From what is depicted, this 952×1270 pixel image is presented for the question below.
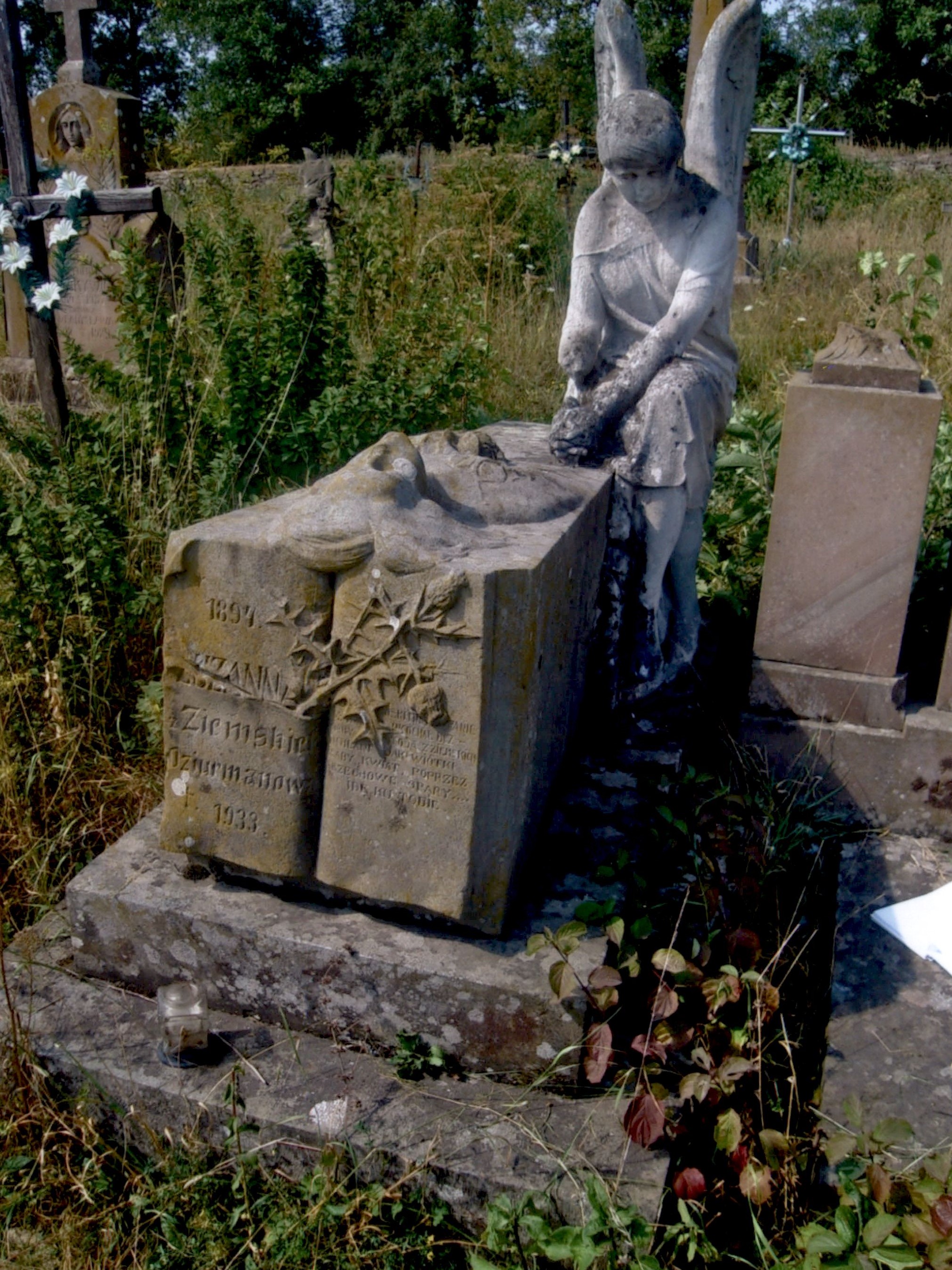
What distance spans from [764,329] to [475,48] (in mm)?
19339

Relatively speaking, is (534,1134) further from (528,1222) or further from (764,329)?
(764,329)

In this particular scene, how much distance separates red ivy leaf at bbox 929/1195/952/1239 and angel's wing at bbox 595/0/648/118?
105 inches

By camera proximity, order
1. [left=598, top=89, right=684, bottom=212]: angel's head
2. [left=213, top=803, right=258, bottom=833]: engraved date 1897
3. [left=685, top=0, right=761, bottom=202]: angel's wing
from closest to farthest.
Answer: [left=213, top=803, right=258, bottom=833]: engraved date 1897 → [left=598, top=89, right=684, bottom=212]: angel's head → [left=685, top=0, right=761, bottom=202]: angel's wing

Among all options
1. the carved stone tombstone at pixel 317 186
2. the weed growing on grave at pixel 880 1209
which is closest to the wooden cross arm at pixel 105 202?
the weed growing on grave at pixel 880 1209

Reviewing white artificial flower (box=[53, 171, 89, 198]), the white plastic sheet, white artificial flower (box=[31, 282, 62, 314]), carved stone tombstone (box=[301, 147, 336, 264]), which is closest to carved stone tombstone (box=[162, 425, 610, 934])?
the white plastic sheet

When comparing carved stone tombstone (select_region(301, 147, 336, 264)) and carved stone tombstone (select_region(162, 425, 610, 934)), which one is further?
carved stone tombstone (select_region(301, 147, 336, 264))

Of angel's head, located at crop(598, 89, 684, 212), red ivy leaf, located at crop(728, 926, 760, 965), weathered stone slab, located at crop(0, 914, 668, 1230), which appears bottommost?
weathered stone slab, located at crop(0, 914, 668, 1230)

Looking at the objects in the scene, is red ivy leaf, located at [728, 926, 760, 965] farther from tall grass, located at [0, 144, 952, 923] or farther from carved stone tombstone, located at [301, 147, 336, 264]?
carved stone tombstone, located at [301, 147, 336, 264]

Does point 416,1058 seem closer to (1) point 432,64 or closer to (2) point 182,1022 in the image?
(2) point 182,1022

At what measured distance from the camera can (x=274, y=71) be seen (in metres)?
23.6

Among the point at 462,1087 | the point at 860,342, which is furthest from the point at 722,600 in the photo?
the point at 462,1087

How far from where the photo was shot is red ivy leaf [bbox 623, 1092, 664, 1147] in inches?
75.8

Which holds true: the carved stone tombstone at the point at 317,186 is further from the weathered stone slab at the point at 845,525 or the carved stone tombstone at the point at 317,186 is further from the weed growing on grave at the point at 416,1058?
the weed growing on grave at the point at 416,1058

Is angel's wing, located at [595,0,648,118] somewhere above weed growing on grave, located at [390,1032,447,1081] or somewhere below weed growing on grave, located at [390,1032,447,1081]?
above
